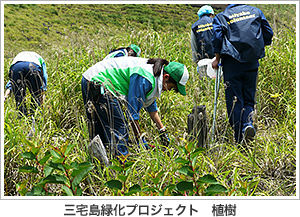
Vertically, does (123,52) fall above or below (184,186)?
above

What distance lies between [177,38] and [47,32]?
16446 millimetres

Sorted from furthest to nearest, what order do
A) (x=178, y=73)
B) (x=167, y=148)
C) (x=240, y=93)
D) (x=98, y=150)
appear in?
1. (x=240, y=93)
2. (x=178, y=73)
3. (x=167, y=148)
4. (x=98, y=150)

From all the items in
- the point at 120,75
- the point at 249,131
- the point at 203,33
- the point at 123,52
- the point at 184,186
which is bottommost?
the point at 249,131

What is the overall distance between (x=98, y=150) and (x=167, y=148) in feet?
2.19

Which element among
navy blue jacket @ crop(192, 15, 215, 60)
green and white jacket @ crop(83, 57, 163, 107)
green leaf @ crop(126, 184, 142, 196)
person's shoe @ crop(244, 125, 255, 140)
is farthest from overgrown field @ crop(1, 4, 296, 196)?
navy blue jacket @ crop(192, 15, 215, 60)

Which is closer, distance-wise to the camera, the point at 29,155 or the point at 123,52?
the point at 29,155

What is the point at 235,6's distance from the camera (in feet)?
11.4

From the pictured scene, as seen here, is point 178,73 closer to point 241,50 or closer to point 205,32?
point 241,50

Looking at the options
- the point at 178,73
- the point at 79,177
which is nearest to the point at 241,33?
the point at 178,73

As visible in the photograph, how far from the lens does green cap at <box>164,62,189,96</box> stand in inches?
118

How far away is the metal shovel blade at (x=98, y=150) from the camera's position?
2.54m

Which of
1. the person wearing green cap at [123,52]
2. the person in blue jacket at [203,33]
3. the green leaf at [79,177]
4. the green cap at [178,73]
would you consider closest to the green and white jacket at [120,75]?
the green cap at [178,73]

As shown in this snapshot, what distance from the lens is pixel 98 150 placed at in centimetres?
259

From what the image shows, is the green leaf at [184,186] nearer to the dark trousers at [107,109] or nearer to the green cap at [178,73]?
the dark trousers at [107,109]
